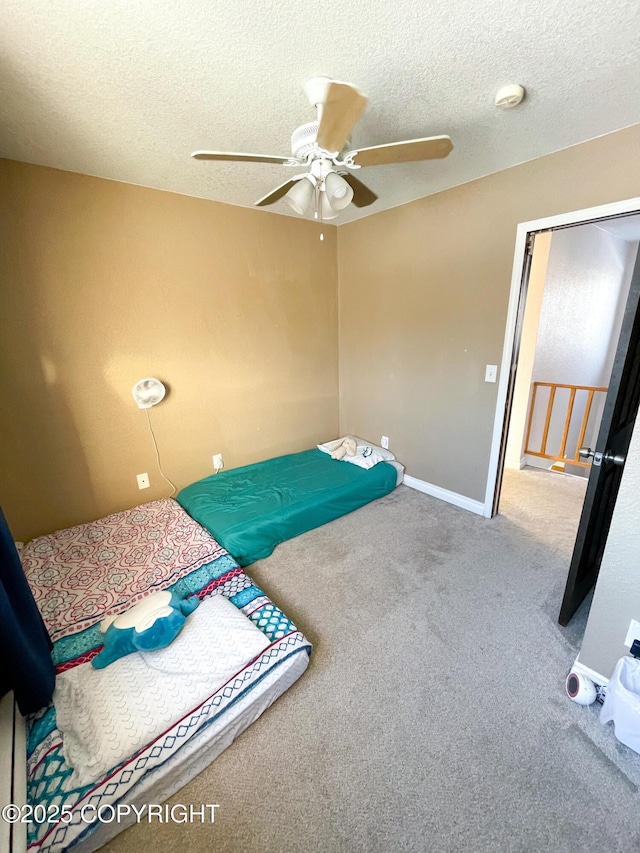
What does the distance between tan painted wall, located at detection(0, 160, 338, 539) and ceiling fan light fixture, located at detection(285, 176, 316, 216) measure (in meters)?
1.30

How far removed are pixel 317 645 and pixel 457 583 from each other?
960 millimetres

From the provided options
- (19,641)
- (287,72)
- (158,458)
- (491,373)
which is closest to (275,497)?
(158,458)

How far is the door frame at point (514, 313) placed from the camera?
1.83 metres

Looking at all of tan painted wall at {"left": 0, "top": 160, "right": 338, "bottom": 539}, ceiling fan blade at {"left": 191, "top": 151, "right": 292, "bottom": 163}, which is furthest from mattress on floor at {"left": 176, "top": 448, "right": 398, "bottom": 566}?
ceiling fan blade at {"left": 191, "top": 151, "right": 292, "bottom": 163}

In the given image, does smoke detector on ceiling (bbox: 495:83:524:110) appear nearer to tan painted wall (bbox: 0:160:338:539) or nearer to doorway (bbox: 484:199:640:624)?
doorway (bbox: 484:199:640:624)

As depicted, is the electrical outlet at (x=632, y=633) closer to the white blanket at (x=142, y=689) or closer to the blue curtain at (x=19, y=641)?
the white blanket at (x=142, y=689)

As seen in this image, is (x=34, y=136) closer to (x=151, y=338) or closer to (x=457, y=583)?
(x=151, y=338)

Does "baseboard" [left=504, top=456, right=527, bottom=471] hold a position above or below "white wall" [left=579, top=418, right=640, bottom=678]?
below

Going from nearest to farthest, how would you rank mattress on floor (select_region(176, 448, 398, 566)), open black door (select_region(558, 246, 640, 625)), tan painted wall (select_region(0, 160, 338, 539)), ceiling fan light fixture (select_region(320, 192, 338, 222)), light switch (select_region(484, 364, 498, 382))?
1. open black door (select_region(558, 246, 640, 625))
2. ceiling fan light fixture (select_region(320, 192, 338, 222))
3. tan painted wall (select_region(0, 160, 338, 539))
4. mattress on floor (select_region(176, 448, 398, 566))
5. light switch (select_region(484, 364, 498, 382))

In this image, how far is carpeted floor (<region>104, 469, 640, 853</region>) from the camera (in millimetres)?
1044

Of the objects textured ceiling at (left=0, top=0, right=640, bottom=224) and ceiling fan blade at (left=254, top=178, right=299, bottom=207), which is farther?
ceiling fan blade at (left=254, top=178, right=299, bottom=207)

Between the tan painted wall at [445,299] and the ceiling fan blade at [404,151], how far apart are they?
115 centimetres

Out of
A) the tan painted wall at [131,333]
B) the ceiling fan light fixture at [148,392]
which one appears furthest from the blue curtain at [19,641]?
the ceiling fan light fixture at [148,392]

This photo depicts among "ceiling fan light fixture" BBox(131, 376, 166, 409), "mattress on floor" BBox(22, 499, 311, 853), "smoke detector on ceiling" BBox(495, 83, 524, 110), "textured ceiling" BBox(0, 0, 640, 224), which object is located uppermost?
"textured ceiling" BBox(0, 0, 640, 224)
